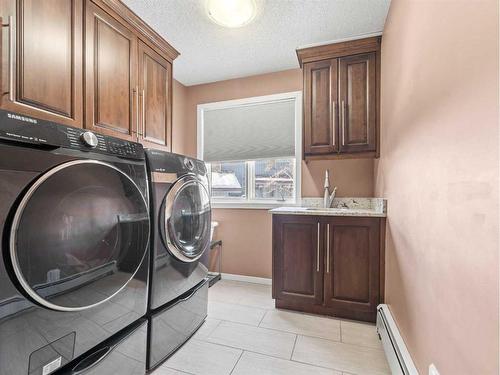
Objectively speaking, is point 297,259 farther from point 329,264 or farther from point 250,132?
point 250,132

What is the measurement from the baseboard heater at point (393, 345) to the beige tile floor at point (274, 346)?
0.08 metres

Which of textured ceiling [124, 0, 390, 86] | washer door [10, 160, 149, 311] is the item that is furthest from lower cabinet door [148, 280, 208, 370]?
textured ceiling [124, 0, 390, 86]

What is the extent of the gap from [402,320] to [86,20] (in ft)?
8.44

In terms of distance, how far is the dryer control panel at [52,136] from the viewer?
846 millimetres

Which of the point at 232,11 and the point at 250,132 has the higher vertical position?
the point at 232,11

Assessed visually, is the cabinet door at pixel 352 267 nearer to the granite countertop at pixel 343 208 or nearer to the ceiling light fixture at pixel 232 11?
the granite countertop at pixel 343 208

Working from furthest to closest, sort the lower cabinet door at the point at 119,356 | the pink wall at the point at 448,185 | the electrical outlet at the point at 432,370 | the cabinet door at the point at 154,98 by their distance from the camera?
1. the cabinet door at the point at 154,98
2. the lower cabinet door at the point at 119,356
3. the electrical outlet at the point at 432,370
4. the pink wall at the point at 448,185

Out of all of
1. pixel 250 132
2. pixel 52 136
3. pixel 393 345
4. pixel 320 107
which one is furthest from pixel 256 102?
pixel 393 345

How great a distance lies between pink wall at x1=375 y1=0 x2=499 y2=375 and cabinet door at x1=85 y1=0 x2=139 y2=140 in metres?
1.80

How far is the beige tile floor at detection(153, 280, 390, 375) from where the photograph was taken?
58.9 inches

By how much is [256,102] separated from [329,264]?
1928 mm

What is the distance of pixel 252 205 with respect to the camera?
294 cm

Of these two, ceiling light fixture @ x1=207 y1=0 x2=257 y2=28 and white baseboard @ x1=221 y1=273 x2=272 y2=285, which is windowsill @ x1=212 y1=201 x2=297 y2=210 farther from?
ceiling light fixture @ x1=207 y1=0 x2=257 y2=28

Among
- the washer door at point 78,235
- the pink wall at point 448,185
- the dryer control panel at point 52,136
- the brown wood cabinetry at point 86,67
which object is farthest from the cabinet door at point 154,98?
the pink wall at point 448,185
